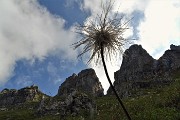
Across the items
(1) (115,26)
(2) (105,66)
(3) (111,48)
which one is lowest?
(2) (105,66)

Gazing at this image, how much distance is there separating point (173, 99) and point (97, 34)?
58514mm

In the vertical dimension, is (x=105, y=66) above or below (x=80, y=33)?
below

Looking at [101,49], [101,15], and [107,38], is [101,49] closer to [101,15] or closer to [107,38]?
[107,38]

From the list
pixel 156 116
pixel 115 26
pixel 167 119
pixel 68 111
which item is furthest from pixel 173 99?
pixel 68 111

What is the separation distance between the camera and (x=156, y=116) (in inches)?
2019

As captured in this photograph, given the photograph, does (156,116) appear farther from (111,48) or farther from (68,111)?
(68,111)

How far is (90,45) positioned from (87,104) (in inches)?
5453

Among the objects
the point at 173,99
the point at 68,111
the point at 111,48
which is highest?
the point at 68,111

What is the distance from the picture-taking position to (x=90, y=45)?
Result: 8.74 meters

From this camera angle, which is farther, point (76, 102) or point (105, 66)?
point (76, 102)

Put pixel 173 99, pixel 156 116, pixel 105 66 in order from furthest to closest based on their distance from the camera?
pixel 173 99, pixel 156 116, pixel 105 66

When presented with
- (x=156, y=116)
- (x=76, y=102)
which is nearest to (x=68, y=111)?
(x=76, y=102)

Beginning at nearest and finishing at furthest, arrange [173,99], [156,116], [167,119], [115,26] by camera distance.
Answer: [115,26] → [167,119] → [156,116] → [173,99]

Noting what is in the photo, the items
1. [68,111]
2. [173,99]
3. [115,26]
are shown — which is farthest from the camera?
[68,111]
